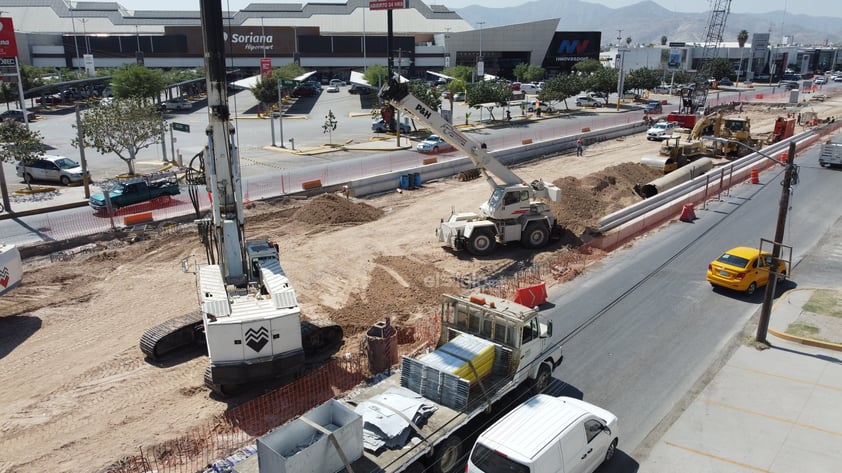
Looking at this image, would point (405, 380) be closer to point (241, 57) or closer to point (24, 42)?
point (241, 57)

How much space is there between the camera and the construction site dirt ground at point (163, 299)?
14258mm

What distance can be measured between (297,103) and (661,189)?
59.4 m

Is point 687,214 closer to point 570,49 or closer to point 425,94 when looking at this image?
point 425,94

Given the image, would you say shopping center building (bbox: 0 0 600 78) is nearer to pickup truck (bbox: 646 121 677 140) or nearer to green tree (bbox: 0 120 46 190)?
pickup truck (bbox: 646 121 677 140)

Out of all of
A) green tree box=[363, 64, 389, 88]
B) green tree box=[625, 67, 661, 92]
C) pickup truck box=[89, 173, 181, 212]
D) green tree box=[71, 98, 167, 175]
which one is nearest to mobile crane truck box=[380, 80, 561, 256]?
pickup truck box=[89, 173, 181, 212]

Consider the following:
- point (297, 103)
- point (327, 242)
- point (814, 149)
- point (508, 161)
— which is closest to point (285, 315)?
point (327, 242)

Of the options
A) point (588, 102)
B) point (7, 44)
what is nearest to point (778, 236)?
point (7, 44)

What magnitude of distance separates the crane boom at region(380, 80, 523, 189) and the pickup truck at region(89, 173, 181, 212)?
54.1ft

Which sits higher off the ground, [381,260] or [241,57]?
[241,57]

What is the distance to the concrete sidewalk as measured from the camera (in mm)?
12406

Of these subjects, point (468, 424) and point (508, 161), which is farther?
point (508, 161)

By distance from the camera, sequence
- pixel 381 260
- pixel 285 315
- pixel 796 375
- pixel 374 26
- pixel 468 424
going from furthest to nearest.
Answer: pixel 374 26, pixel 381 260, pixel 796 375, pixel 285 315, pixel 468 424

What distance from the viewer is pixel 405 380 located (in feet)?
42.2

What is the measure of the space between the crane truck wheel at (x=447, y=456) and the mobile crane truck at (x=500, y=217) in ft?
45.0
